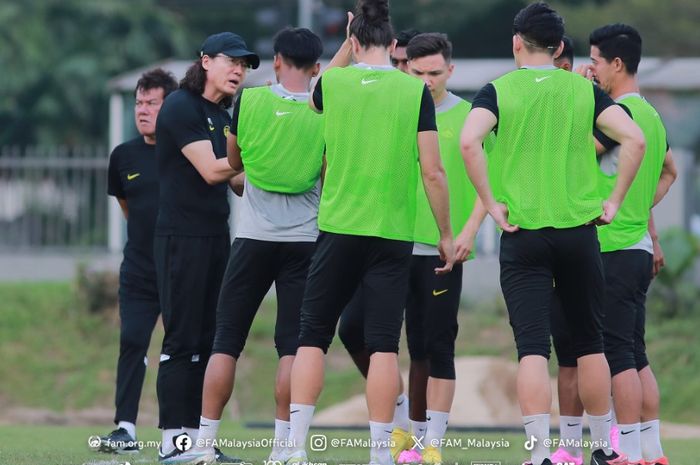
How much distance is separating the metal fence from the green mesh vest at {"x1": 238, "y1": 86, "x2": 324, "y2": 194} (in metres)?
12.6

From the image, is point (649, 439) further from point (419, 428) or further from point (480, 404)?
point (480, 404)

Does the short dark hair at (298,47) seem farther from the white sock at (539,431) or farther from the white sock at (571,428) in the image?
the white sock at (571,428)

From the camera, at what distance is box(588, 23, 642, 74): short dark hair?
8.04 metres

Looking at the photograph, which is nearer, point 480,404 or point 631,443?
point 631,443

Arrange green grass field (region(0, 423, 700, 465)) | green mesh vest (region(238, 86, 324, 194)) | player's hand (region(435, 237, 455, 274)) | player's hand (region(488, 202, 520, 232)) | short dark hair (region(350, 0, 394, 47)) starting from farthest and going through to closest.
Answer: green grass field (region(0, 423, 700, 465)) < green mesh vest (region(238, 86, 324, 194)) < player's hand (region(435, 237, 455, 274)) < short dark hair (region(350, 0, 394, 47)) < player's hand (region(488, 202, 520, 232))

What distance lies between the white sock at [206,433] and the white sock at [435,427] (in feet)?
4.26

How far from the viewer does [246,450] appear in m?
9.33

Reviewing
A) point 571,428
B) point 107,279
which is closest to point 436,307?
point 571,428

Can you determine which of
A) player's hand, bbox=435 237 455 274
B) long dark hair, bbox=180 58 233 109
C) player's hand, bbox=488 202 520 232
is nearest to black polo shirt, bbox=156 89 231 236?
long dark hair, bbox=180 58 233 109

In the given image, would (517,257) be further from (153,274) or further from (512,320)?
(153,274)

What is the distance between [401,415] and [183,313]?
60.6 inches

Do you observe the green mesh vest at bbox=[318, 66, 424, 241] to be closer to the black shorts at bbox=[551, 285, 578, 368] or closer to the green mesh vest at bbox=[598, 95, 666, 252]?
the black shorts at bbox=[551, 285, 578, 368]

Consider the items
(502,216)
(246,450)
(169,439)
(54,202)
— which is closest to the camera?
(502,216)

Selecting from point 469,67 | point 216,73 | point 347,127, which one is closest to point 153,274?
point 216,73
